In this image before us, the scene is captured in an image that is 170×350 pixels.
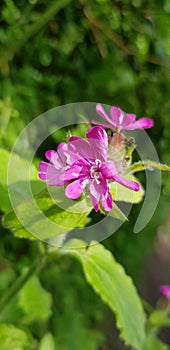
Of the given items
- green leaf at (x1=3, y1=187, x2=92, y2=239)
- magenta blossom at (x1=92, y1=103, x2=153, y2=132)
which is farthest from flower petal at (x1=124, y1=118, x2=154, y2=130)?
green leaf at (x1=3, y1=187, x2=92, y2=239)

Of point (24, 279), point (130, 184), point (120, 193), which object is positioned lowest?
point (24, 279)

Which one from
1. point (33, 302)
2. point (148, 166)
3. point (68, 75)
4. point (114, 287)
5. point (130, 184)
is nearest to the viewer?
point (130, 184)

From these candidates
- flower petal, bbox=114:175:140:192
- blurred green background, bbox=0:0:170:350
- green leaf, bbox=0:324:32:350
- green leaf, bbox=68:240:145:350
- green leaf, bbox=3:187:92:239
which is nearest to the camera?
flower petal, bbox=114:175:140:192

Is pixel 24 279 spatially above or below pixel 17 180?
below

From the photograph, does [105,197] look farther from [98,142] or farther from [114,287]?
[114,287]

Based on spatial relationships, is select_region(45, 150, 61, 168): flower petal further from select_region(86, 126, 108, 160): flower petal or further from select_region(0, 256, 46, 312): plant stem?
select_region(0, 256, 46, 312): plant stem

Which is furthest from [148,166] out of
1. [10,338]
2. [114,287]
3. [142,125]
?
[10,338]

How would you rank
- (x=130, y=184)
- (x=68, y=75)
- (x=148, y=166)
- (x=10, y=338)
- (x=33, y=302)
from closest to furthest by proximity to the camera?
(x=130, y=184), (x=148, y=166), (x=10, y=338), (x=33, y=302), (x=68, y=75)
